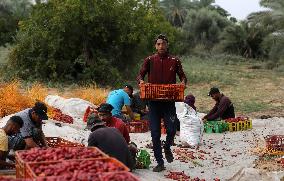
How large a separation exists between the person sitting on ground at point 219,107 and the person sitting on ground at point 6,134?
18.5ft

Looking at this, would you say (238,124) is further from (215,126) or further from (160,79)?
(160,79)

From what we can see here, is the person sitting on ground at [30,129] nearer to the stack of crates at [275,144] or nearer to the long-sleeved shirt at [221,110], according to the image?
the stack of crates at [275,144]

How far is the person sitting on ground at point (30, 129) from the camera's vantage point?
8008mm

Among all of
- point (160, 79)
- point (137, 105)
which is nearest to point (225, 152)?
point (160, 79)

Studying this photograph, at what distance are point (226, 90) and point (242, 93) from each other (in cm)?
120

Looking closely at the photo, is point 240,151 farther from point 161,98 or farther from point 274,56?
point 274,56

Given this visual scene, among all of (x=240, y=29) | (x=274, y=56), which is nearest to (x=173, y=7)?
(x=240, y=29)

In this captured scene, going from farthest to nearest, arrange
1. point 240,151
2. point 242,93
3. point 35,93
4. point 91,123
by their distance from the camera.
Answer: point 242,93, point 35,93, point 240,151, point 91,123

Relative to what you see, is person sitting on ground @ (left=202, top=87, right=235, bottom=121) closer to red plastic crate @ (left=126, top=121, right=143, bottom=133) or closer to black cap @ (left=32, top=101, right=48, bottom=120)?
red plastic crate @ (left=126, top=121, right=143, bottom=133)

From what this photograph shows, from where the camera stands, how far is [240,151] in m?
10.3

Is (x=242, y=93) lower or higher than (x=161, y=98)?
lower

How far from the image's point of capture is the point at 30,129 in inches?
319

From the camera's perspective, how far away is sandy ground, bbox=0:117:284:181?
8586 millimetres

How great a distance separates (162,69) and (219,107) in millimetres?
4526
